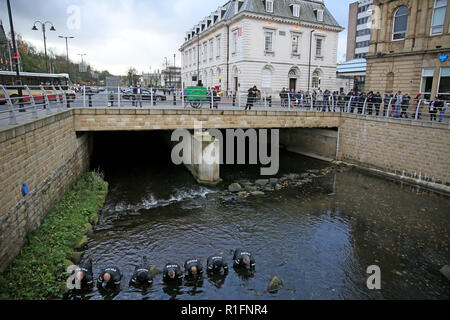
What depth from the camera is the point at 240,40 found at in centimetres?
3800

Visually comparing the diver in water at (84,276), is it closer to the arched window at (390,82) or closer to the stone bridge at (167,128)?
the stone bridge at (167,128)

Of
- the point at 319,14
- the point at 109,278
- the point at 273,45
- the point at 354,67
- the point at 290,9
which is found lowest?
the point at 109,278

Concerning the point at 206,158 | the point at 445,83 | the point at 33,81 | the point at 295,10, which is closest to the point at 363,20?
the point at 295,10

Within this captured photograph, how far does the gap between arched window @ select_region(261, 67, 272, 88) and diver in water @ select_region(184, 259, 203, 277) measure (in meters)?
33.0

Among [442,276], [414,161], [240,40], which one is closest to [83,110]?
[442,276]

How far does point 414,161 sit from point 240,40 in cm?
2640

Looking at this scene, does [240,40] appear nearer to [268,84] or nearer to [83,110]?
[268,84]

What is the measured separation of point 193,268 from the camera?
28.7ft

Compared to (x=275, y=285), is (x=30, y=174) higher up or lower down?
higher up

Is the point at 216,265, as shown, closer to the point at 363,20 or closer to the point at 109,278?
the point at 109,278

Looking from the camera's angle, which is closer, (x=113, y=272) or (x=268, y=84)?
(x=113, y=272)

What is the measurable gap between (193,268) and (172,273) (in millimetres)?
585

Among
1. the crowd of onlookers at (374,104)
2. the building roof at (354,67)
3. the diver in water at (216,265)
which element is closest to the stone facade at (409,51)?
the crowd of onlookers at (374,104)

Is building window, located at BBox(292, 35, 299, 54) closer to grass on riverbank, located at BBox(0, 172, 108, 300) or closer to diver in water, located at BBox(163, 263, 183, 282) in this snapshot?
grass on riverbank, located at BBox(0, 172, 108, 300)
